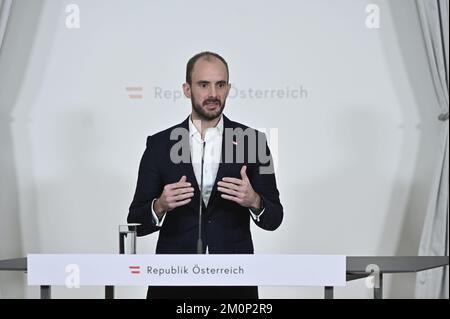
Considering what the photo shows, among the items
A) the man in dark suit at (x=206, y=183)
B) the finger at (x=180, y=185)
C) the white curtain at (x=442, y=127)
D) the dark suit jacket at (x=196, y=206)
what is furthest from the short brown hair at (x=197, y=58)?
the white curtain at (x=442, y=127)

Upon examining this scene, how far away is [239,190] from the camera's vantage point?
7.70 feet

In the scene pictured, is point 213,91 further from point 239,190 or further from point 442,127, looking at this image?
point 442,127

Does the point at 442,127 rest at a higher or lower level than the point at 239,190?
higher

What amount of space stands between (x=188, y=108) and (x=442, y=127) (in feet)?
2.98

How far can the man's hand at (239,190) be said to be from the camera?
235 centimetres

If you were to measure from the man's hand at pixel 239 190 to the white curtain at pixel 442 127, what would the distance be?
0.66 metres

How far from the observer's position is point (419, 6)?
250 centimetres

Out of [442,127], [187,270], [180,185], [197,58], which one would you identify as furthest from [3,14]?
[442,127]

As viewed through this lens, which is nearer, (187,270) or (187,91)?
(187,270)

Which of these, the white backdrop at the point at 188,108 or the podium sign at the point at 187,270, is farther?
the white backdrop at the point at 188,108

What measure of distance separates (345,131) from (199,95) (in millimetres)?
530
